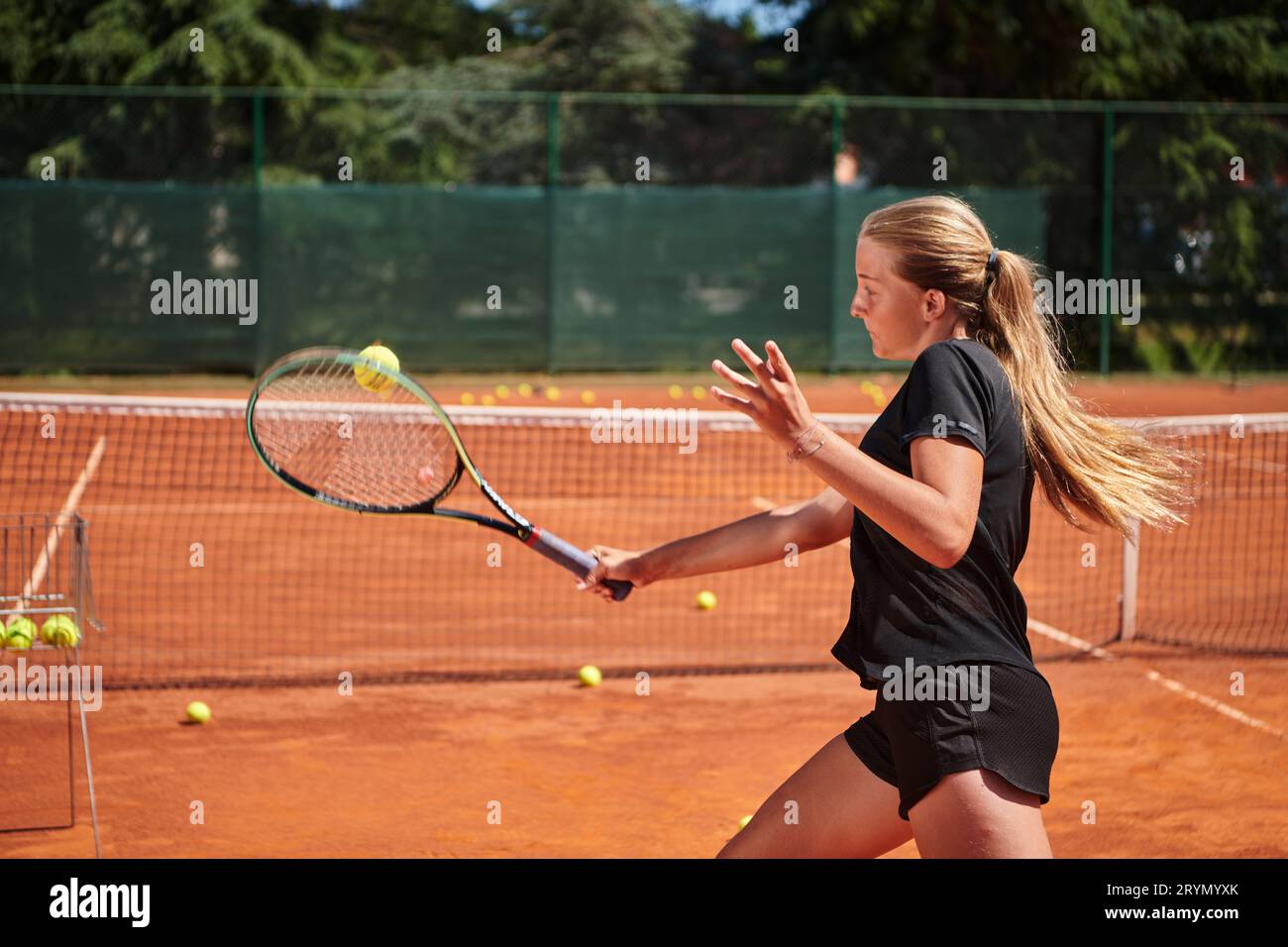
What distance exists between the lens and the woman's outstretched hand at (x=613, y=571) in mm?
2750

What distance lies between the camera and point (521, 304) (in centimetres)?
1569

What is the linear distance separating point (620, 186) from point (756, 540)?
1406 centimetres

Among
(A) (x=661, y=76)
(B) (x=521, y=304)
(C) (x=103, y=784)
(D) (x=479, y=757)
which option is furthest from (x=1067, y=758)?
(A) (x=661, y=76)

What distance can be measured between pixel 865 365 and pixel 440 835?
42.0 ft

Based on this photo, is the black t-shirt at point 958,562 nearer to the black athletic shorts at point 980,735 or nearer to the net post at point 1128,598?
the black athletic shorts at point 980,735

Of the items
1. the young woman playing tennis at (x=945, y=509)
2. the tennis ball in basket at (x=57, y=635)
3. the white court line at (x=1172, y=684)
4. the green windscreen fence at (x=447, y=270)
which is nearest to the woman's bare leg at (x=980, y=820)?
the young woman playing tennis at (x=945, y=509)

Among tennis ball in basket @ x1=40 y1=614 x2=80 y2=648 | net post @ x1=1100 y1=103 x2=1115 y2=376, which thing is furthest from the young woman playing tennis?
net post @ x1=1100 y1=103 x2=1115 y2=376

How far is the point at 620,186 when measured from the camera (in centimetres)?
1630

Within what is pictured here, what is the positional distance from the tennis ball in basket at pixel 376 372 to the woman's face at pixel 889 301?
3.70ft

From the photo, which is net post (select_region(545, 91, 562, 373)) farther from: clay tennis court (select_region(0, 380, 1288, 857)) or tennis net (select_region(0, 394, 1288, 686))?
clay tennis court (select_region(0, 380, 1288, 857))

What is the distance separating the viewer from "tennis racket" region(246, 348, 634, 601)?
10.1 ft

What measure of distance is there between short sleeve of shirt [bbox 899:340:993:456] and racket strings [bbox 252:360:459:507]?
4.14ft

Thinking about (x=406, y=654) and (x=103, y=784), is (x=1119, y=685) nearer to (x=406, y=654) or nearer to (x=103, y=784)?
(x=406, y=654)

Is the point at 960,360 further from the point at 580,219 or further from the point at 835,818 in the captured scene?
the point at 580,219
